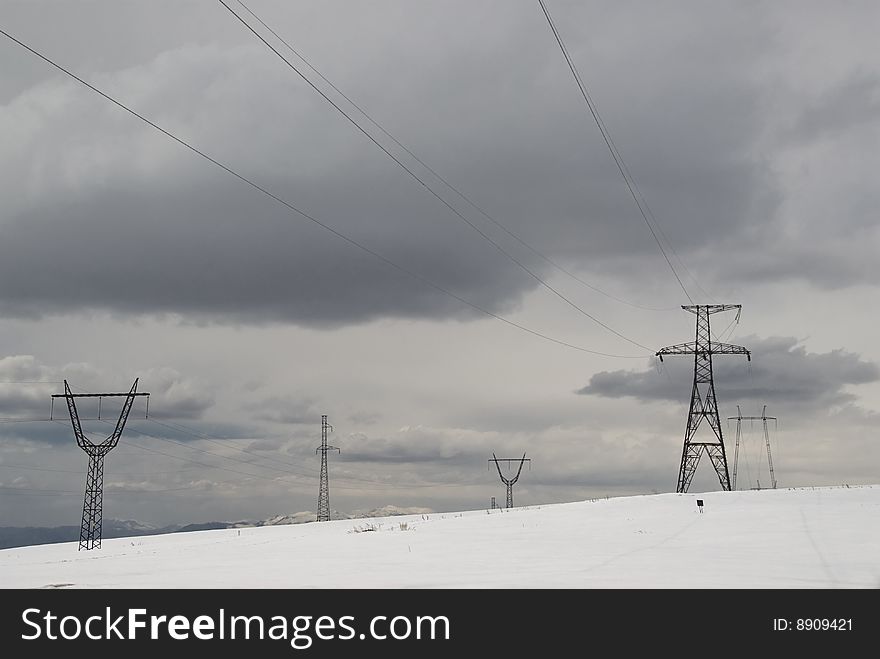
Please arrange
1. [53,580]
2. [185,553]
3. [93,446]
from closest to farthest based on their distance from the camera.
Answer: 1. [53,580]
2. [185,553]
3. [93,446]

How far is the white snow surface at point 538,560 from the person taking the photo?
15992 mm

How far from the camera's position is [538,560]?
66.7 ft

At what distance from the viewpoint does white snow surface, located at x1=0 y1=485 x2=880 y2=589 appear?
16.0 metres
